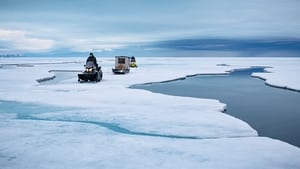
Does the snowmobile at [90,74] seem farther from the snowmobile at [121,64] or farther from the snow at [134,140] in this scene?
the snow at [134,140]

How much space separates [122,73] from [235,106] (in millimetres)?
20010

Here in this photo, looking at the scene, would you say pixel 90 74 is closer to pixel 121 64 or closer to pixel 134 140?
pixel 121 64

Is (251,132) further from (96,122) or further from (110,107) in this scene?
(110,107)

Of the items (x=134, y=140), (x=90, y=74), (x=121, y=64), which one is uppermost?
(x=121, y=64)

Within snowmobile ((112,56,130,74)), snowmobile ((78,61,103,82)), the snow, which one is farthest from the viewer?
snowmobile ((112,56,130,74))

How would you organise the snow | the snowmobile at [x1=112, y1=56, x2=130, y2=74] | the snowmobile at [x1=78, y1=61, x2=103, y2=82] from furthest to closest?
the snowmobile at [x1=112, y1=56, x2=130, y2=74], the snowmobile at [x1=78, y1=61, x2=103, y2=82], the snow

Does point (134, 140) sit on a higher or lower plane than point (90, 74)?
lower

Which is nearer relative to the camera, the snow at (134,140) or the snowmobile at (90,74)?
the snow at (134,140)

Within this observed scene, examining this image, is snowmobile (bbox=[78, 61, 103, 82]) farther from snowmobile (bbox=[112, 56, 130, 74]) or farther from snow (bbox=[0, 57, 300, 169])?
snow (bbox=[0, 57, 300, 169])

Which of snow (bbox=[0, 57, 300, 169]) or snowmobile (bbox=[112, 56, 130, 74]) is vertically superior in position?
snowmobile (bbox=[112, 56, 130, 74])

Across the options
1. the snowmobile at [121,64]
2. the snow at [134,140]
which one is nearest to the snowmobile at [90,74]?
the snowmobile at [121,64]

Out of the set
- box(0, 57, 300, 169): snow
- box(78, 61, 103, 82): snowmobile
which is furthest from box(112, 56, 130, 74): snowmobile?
box(0, 57, 300, 169): snow

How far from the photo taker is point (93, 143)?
769 centimetres

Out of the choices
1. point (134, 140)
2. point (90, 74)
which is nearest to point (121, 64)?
point (90, 74)
